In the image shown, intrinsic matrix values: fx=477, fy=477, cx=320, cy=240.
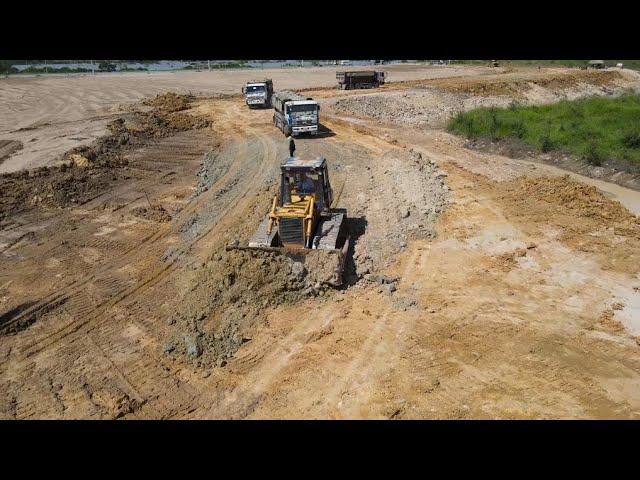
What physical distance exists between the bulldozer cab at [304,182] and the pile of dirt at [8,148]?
20.6m

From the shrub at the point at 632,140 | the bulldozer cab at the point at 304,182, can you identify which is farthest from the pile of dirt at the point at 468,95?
the bulldozer cab at the point at 304,182

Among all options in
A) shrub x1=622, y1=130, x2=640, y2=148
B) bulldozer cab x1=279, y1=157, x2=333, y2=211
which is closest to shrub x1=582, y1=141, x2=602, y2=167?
shrub x1=622, y1=130, x2=640, y2=148

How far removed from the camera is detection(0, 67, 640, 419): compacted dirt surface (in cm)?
932

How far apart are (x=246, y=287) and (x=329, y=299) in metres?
2.16

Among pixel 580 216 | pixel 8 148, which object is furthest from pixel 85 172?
pixel 580 216

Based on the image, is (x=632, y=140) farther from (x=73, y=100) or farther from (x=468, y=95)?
(x=73, y=100)

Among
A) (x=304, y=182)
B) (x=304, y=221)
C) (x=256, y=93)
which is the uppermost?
(x=256, y=93)

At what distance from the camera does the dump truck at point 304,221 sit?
41.8 feet

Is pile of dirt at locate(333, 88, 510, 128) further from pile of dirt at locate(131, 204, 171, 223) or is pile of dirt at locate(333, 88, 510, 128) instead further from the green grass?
pile of dirt at locate(131, 204, 171, 223)

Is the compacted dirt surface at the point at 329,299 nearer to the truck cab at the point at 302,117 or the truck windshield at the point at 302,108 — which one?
the truck cab at the point at 302,117

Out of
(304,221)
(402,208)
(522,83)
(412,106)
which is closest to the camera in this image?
(304,221)

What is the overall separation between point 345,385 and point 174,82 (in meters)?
61.4

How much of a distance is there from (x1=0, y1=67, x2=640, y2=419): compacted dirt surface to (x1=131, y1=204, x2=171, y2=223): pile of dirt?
0.31 feet

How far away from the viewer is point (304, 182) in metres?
14.4
